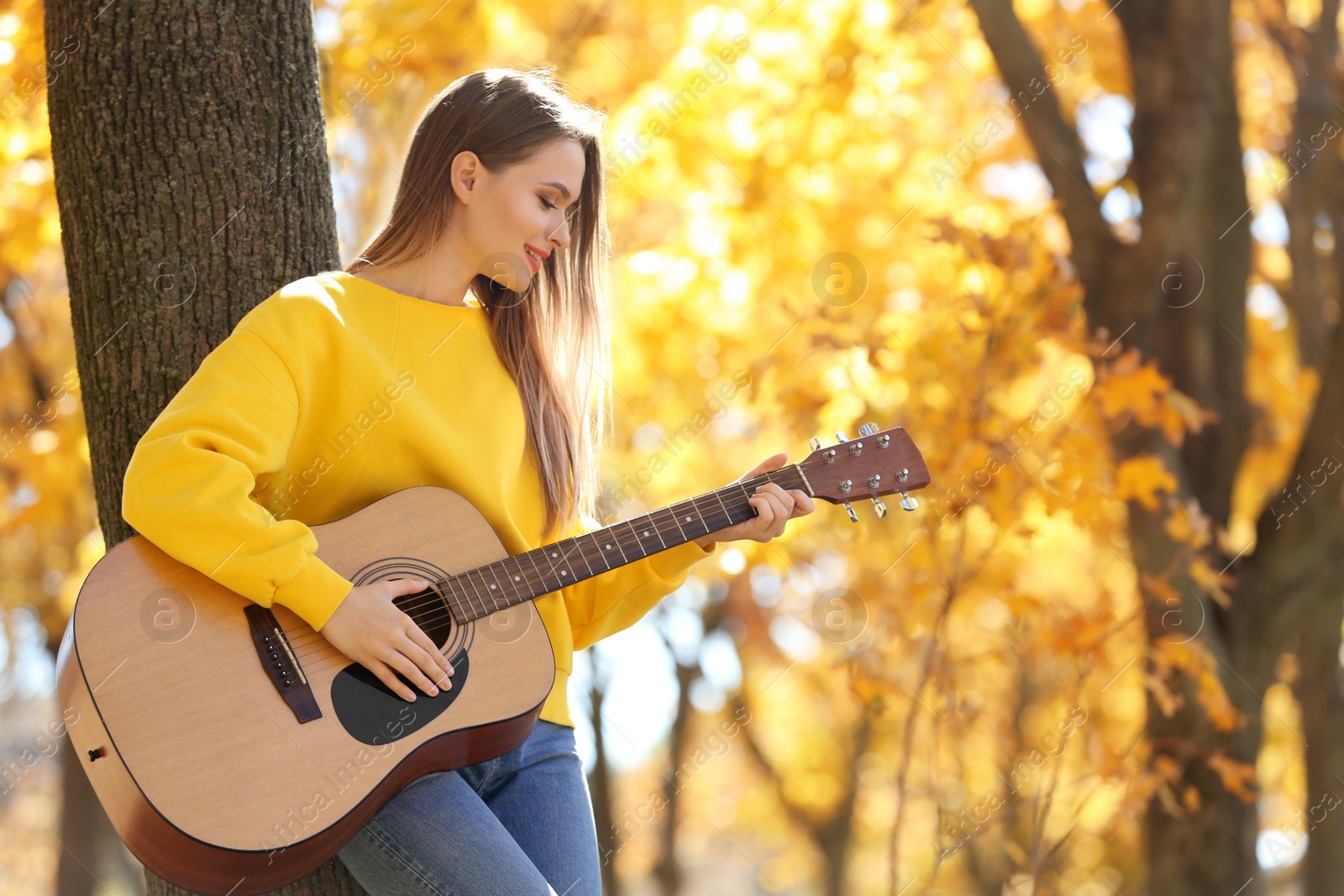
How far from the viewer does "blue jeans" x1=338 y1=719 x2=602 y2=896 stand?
5.63 feet

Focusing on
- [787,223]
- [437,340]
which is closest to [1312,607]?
[787,223]

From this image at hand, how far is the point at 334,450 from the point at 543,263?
2.30 feet

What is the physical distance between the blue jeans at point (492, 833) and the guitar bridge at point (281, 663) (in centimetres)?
21

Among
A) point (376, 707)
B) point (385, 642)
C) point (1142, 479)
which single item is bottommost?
point (1142, 479)

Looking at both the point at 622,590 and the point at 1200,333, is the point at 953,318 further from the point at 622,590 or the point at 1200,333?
the point at 622,590

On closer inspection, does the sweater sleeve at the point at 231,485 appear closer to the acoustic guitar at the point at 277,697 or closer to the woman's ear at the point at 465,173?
the acoustic guitar at the point at 277,697

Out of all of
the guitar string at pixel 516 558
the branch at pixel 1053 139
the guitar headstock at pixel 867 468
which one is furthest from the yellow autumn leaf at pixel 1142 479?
A: the guitar string at pixel 516 558

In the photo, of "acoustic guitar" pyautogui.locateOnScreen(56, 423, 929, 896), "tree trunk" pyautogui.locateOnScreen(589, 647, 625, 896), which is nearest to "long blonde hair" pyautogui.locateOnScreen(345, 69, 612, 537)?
"acoustic guitar" pyautogui.locateOnScreen(56, 423, 929, 896)

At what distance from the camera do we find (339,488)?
6.57 ft

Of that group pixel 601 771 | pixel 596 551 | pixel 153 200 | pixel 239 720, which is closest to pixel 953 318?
pixel 596 551

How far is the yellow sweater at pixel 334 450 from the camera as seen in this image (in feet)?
5.61

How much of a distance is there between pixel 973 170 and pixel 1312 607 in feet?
11.2

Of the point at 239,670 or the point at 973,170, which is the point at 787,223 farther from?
the point at 239,670

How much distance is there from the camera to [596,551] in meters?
2.16
